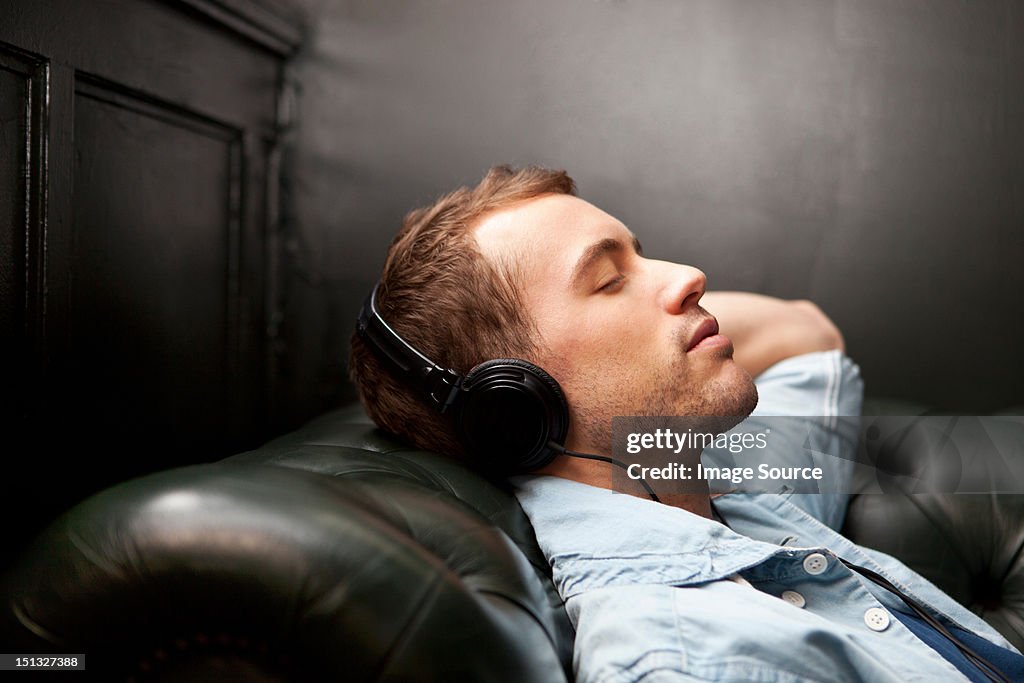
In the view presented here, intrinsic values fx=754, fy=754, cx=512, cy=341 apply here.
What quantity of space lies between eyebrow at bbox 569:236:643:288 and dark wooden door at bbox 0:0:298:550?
679 millimetres

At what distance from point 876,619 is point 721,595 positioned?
0.73ft

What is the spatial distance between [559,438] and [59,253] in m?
0.70

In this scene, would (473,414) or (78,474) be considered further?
(78,474)

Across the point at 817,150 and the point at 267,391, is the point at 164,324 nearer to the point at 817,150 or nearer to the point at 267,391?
the point at 267,391

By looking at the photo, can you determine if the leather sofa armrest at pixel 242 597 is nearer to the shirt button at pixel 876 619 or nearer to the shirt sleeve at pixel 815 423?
the shirt button at pixel 876 619

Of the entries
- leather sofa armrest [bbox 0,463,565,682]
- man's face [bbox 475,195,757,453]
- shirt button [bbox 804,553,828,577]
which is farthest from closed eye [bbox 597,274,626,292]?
leather sofa armrest [bbox 0,463,565,682]

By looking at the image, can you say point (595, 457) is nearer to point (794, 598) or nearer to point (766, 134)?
point (794, 598)

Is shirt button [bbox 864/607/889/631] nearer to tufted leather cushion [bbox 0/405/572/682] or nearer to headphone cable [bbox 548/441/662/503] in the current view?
headphone cable [bbox 548/441/662/503]

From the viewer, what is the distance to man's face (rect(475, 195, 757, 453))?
85 centimetres

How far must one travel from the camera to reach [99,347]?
1.08 m

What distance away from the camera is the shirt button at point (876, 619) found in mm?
761

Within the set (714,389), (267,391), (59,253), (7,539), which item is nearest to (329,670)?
(714,389)

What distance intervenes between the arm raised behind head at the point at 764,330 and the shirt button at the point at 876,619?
566 millimetres

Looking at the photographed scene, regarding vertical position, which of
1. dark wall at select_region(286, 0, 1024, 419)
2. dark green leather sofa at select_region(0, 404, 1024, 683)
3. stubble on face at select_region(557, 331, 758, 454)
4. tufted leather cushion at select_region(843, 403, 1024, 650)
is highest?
dark wall at select_region(286, 0, 1024, 419)
